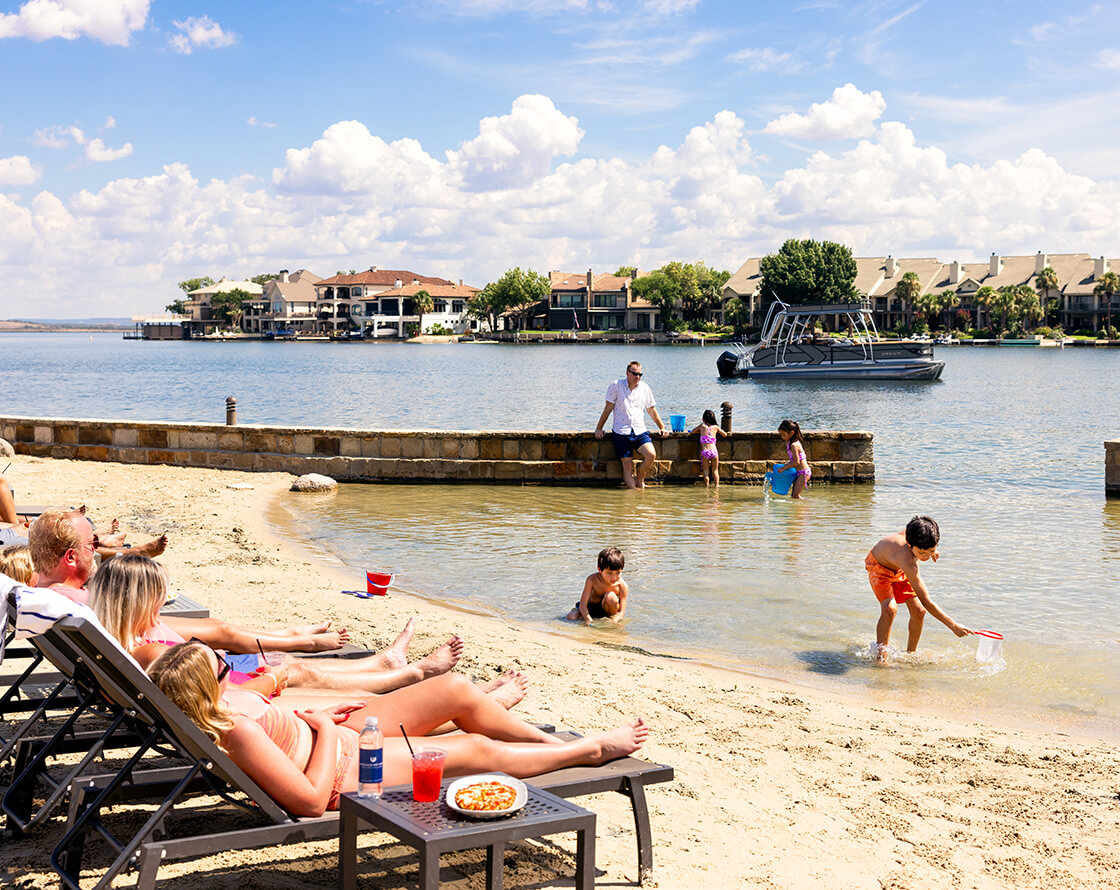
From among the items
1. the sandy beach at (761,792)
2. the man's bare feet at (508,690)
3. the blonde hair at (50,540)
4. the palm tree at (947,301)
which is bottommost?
the sandy beach at (761,792)

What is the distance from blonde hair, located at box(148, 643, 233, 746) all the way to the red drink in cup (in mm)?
639

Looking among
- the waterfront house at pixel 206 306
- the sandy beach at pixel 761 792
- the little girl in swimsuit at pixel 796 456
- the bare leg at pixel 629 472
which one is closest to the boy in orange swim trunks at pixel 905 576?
the sandy beach at pixel 761 792

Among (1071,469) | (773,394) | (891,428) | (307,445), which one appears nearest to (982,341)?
(773,394)

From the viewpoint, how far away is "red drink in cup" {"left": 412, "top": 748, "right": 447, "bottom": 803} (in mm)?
3342

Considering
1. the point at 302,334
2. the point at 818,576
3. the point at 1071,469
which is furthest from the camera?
the point at 302,334

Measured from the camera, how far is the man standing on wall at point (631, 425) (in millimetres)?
15984

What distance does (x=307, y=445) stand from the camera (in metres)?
17.3

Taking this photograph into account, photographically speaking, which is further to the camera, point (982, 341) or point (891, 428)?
point (982, 341)

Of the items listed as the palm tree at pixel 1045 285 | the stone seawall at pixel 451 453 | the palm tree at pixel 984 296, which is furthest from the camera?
the palm tree at pixel 984 296

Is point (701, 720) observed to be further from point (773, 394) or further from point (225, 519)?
point (773, 394)

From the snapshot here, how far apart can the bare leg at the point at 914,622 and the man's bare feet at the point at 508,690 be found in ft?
13.8

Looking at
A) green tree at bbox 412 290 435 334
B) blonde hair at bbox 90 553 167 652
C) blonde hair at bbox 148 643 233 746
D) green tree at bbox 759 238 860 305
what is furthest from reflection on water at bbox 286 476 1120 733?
green tree at bbox 412 290 435 334

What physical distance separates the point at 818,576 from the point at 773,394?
45412 millimetres

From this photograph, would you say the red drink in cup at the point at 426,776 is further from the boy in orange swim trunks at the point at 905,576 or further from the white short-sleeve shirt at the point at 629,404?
the white short-sleeve shirt at the point at 629,404
